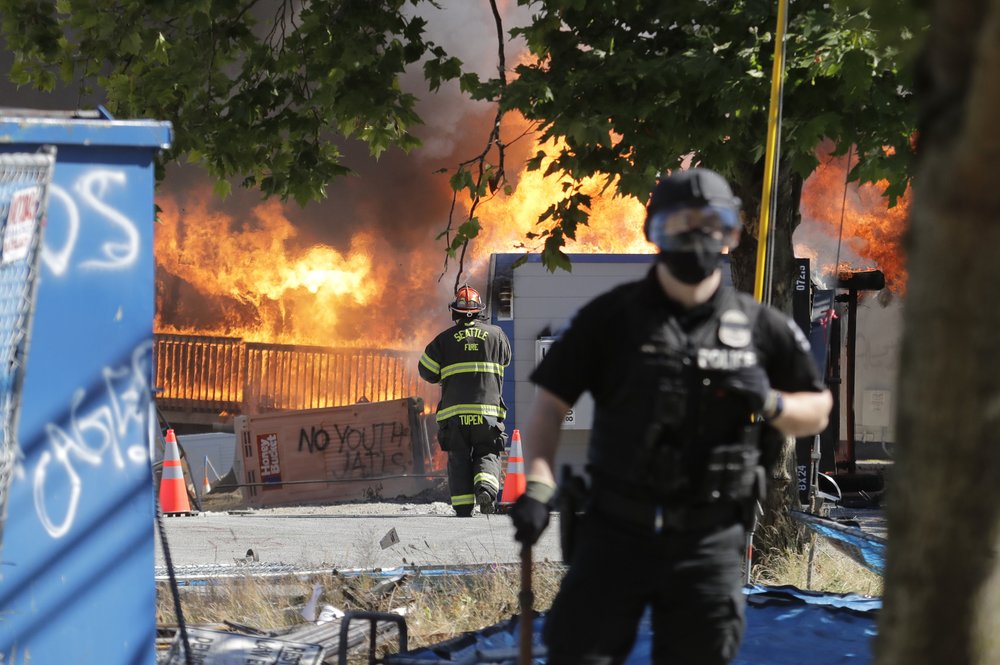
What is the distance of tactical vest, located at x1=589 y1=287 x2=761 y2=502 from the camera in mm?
3258

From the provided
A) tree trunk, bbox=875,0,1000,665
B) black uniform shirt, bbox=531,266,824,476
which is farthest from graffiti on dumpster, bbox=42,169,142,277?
tree trunk, bbox=875,0,1000,665

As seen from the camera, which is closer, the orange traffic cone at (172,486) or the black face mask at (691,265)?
the black face mask at (691,265)

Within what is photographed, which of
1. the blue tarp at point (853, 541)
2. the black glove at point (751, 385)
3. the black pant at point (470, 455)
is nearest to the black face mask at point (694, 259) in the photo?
the black glove at point (751, 385)

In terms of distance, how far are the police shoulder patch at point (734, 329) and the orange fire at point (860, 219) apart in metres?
18.1

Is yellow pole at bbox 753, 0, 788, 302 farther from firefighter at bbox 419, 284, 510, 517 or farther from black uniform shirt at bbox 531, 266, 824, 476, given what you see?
firefighter at bbox 419, 284, 510, 517

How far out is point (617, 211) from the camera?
23.0 m

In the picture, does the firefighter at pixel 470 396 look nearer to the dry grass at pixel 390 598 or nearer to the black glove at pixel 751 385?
the dry grass at pixel 390 598

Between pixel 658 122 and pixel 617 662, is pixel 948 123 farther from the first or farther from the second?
pixel 658 122

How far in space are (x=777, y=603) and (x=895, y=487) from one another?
4249mm

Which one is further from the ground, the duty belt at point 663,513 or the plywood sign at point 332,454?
the duty belt at point 663,513

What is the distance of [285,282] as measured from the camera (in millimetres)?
27031

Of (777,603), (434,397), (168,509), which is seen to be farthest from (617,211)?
(777,603)

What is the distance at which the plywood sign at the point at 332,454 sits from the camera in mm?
15008

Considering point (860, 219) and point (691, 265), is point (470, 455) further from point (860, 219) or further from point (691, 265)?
point (860, 219)
